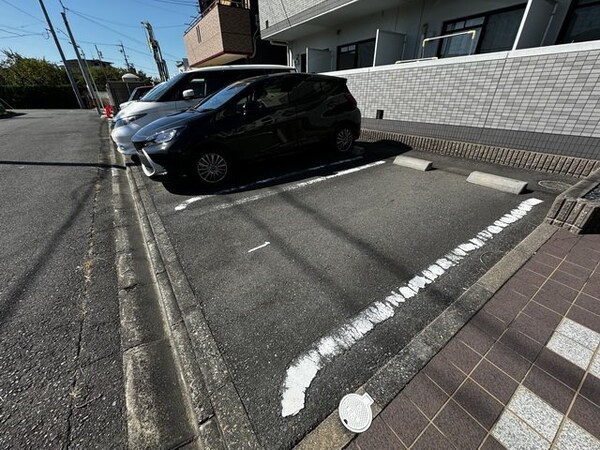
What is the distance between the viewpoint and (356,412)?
133 cm

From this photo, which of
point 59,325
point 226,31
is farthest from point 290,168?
point 226,31

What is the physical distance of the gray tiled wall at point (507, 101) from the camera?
12.6ft

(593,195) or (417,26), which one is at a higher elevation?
(417,26)

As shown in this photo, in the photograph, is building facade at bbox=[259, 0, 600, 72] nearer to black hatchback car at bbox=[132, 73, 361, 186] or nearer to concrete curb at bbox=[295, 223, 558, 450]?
black hatchback car at bbox=[132, 73, 361, 186]

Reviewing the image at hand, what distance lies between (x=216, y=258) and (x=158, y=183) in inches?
116

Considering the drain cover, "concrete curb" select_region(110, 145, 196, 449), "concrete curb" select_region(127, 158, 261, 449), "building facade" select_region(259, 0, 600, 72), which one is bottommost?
"concrete curb" select_region(110, 145, 196, 449)

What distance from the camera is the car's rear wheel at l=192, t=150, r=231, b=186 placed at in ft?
13.2

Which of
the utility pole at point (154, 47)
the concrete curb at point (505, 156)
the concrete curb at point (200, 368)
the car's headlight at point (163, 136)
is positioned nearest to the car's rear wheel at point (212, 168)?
the car's headlight at point (163, 136)

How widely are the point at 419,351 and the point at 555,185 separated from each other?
4119mm

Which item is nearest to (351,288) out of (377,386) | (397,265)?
(397,265)

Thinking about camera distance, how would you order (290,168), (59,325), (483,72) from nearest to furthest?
(59,325) < (483,72) < (290,168)

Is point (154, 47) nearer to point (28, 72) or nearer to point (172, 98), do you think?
point (172, 98)

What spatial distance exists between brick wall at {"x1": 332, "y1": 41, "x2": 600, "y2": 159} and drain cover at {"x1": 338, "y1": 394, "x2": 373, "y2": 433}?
5.36 m

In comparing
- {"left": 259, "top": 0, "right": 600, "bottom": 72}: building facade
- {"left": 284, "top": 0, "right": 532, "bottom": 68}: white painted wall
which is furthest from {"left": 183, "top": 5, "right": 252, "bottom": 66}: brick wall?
{"left": 284, "top": 0, "right": 532, "bottom": 68}: white painted wall
